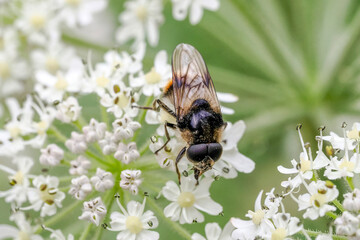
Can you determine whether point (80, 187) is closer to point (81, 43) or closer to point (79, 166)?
point (79, 166)

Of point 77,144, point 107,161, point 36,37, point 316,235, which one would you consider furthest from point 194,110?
point 36,37

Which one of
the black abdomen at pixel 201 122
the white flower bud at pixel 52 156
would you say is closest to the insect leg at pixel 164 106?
the black abdomen at pixel 201 122

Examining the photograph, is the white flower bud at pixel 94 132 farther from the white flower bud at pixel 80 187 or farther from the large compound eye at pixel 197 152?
the large compound eye at pixel 197 152

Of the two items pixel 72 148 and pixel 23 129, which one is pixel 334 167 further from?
pixel 23 129

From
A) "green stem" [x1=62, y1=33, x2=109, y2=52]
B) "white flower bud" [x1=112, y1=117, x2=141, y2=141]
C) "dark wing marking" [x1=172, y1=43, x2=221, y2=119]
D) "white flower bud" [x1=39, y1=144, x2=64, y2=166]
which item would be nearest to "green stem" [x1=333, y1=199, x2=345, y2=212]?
"dark wing marking" [x1=172, y1=43, x2=221, y2=119]

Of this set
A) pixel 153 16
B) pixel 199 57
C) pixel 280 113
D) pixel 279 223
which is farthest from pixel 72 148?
pixel 280 113
